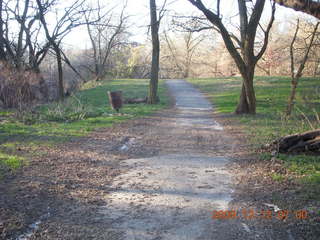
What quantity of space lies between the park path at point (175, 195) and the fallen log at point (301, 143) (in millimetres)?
1218

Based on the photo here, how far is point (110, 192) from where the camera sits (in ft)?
18.4

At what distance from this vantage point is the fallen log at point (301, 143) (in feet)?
23.0

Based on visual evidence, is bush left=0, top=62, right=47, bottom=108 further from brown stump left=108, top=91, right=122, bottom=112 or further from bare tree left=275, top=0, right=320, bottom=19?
bare tree left=275, top=0, right=320, bottom=19

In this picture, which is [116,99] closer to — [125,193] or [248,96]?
[248,96]

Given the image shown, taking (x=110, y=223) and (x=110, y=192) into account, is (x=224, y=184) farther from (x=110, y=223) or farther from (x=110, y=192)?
(x=110, y=223)

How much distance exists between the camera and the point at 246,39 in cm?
1399

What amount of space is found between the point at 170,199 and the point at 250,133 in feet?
19.9

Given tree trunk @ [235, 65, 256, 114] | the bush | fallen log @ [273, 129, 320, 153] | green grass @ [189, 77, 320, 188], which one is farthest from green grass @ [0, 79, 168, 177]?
fallen log @ [273, 129, 320, 153]

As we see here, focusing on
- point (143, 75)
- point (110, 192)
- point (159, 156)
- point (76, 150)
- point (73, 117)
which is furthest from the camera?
point (143, 75)

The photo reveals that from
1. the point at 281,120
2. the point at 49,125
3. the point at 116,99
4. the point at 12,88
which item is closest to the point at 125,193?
the point at 49,125

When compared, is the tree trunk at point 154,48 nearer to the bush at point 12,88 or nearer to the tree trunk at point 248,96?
the tree trunk at point 248,96

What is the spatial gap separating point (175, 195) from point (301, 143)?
3.38 m

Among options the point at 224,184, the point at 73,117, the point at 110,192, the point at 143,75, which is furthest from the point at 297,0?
the point at 143,75

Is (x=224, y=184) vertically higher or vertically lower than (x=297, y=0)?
lower
